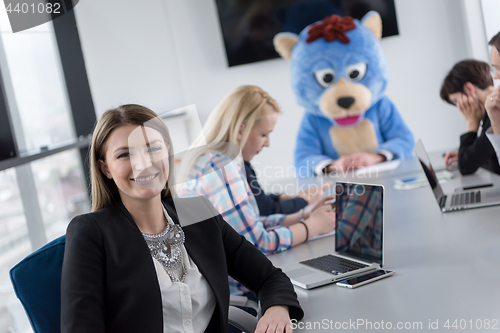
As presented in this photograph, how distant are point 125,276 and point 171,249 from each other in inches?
5.4

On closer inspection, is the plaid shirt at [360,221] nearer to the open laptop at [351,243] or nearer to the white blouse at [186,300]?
the open laptop at [351,243]

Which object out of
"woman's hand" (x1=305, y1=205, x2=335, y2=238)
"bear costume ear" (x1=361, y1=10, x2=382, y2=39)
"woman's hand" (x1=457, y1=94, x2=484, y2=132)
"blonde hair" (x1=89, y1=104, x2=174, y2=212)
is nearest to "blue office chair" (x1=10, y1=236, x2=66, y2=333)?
"blonde hair" (x1=89, y1=104, x2=174, y2=212)

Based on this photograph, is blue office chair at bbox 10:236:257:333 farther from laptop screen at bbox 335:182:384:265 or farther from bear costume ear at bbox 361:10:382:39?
bear costume ear at bbox 361:10:382:39

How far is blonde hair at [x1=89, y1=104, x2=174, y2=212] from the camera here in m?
1.04

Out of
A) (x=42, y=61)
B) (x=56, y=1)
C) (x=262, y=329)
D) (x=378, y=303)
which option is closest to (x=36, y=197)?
(x=42, y=61)

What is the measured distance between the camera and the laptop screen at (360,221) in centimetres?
117

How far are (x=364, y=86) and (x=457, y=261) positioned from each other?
1.83 m

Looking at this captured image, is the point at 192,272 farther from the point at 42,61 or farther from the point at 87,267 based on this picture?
the point at 42,61

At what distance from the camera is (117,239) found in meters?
0.99

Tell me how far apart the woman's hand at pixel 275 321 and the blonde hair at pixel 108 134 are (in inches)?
17.5

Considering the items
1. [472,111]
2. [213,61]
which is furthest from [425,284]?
[213,61]

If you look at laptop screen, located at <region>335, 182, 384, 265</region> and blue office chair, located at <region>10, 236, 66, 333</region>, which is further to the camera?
laptop screen, located at <region>335, 182, 384, 265</region>

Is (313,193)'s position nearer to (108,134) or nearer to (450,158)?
(450,158)

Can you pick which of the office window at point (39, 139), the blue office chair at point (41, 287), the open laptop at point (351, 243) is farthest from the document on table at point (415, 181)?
the office window at point (39, 139)
